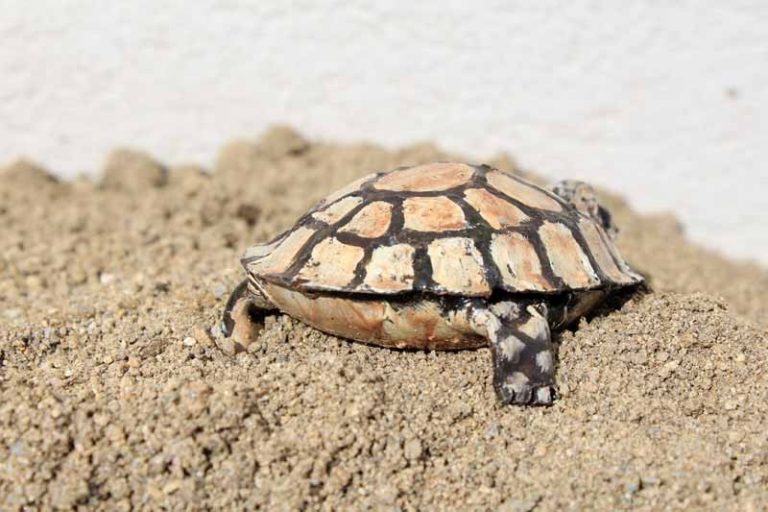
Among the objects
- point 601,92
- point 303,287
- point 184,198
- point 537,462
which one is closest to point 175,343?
point 303,287

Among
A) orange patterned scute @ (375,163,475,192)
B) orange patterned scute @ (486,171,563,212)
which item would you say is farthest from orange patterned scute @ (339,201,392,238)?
orange patterned scute @ (486,171,563,212)

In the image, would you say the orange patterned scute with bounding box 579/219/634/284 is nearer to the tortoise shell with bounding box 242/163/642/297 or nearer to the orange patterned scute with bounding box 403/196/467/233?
the tortoise shell with bounding box 242/163/642/297

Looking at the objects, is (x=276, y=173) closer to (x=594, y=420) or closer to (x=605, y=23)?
(x=605, y=23)

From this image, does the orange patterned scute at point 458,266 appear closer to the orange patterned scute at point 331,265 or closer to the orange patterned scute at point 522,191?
the orange patterned scute at point 331,265

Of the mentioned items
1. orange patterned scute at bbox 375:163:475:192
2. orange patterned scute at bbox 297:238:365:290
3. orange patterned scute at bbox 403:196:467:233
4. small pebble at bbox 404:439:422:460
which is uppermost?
orange patterned scute at bbox 375:163:475:192

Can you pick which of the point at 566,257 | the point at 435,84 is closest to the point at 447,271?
the point at 566,257

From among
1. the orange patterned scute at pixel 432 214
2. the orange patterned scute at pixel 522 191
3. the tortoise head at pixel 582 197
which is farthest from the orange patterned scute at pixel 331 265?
the tortoise head at pixel 582 197

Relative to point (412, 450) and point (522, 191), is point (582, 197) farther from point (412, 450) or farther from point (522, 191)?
point (412, 450)
